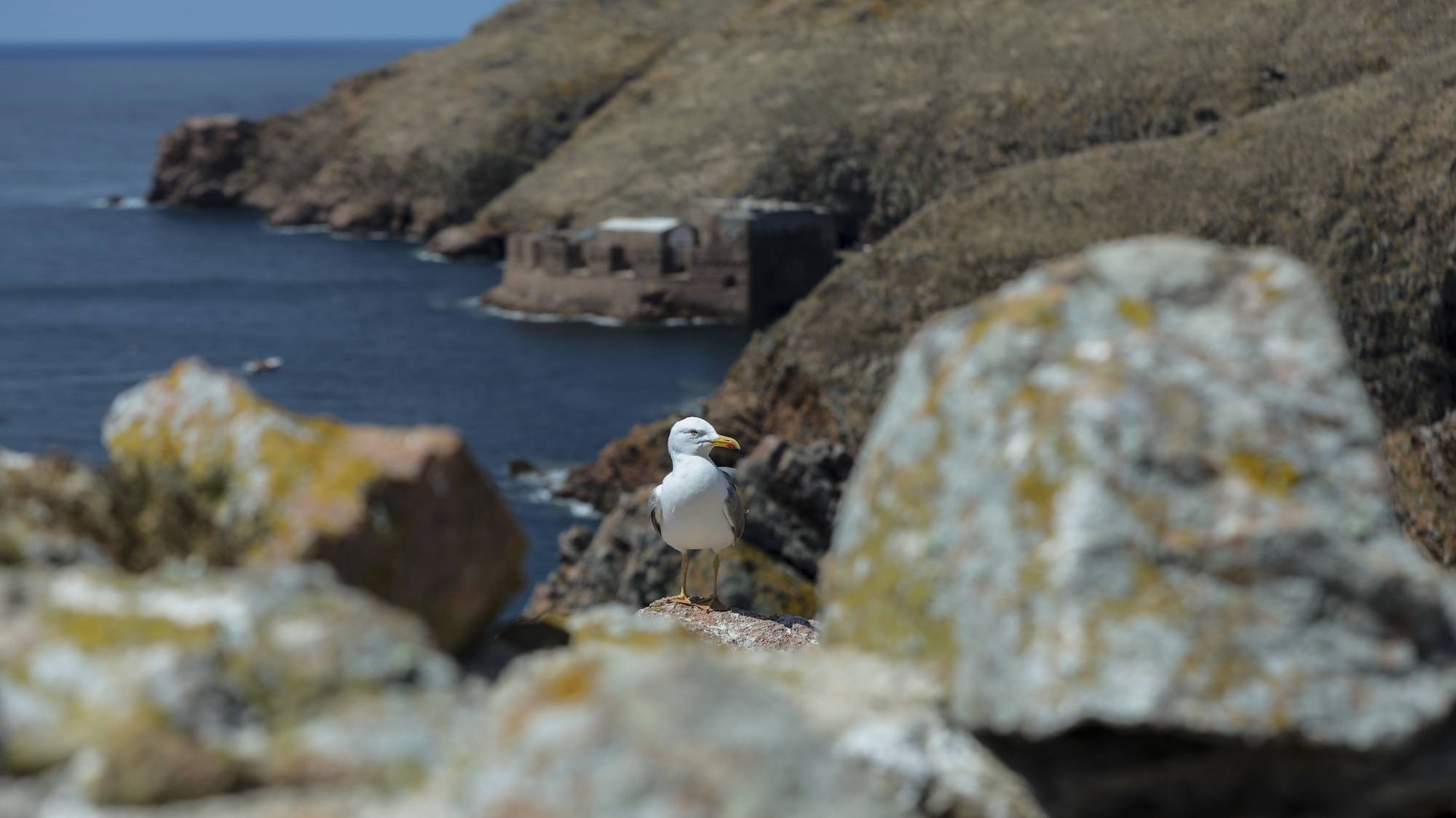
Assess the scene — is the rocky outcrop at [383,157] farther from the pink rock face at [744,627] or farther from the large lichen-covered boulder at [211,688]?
the large lichen-covered boulder at [211,688]

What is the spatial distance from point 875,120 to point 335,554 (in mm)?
151963

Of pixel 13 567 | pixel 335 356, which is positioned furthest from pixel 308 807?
pixel 335 356

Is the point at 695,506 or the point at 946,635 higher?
the point at 946,635

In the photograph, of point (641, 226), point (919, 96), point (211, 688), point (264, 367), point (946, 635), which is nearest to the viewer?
point (211, 688)

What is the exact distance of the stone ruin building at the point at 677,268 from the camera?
11425cm

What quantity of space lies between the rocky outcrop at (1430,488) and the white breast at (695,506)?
12.3 meters

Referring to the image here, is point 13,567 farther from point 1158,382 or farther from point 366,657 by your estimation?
point 1158,382

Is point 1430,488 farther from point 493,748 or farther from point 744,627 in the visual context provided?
point 493,748

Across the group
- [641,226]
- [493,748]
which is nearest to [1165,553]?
[493,748]

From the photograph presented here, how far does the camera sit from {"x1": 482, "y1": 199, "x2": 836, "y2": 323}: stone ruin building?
375 ft

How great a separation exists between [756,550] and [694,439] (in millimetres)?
19945

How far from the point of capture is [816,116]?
157m

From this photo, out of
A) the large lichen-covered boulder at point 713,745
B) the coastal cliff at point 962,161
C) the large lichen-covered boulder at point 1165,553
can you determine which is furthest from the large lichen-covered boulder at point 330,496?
the coastal cliff at point 962,161

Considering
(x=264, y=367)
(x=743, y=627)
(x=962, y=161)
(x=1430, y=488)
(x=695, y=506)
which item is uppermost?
(x=695, y=506)
